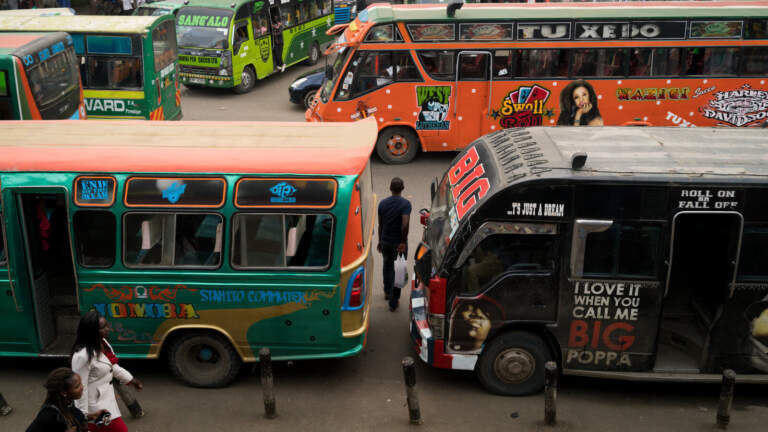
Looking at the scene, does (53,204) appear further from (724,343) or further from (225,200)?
(724,343)

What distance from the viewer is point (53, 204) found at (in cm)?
790

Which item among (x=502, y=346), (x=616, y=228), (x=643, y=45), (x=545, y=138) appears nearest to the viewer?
(x=616, y=228)

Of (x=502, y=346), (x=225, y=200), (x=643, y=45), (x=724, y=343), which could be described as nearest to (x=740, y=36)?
(x=643, y=45)

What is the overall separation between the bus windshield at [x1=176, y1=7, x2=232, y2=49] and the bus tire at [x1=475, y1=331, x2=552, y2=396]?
13928mm

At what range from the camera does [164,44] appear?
1594 cm

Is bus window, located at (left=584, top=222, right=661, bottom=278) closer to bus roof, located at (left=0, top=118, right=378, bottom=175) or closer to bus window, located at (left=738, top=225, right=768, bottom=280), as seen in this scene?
bus window, located at (left=738, top=225, right=768, bottom=280)

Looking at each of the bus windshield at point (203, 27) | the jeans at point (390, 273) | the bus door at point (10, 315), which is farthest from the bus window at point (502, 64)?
the bus door at point (10, 315)

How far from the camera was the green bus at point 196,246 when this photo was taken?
273 inches

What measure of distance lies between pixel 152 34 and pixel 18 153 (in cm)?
865

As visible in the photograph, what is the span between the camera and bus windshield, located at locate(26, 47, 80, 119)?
39.5ft

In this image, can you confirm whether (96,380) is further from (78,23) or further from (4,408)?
(78,23)

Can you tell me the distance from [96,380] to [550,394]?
12.9 ft

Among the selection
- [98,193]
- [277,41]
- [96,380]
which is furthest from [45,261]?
[277,41]

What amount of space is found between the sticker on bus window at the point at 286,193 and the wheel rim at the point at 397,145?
793cm
